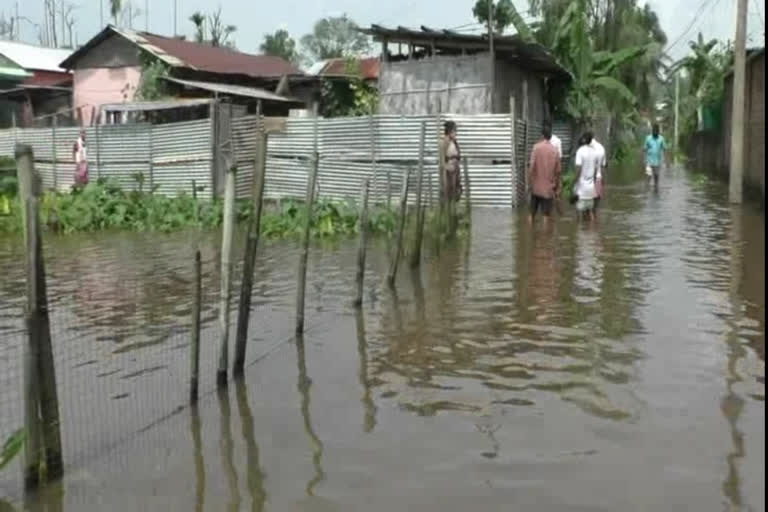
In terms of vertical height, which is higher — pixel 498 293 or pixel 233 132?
pixel 233 132

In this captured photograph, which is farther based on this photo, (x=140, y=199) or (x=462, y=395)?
(x=140, y=199)

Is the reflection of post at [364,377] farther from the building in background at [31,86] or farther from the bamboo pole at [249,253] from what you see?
the building in background at [31,86]

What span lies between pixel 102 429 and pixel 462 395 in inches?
85.1

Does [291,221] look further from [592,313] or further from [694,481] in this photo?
[694,481]

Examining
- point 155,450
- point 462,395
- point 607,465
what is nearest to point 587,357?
point 462,395

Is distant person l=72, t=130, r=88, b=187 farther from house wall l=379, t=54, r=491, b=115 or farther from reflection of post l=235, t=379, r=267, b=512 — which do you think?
reflection of post l=235, t=379, r=267, b=512

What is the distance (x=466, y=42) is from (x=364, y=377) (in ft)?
51.4

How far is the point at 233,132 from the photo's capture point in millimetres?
18141

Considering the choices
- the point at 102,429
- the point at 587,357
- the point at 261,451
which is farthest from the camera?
the point at 587,357

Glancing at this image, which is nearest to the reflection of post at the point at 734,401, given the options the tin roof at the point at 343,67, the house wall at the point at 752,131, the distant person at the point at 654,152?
the house wall at the point at 752,131

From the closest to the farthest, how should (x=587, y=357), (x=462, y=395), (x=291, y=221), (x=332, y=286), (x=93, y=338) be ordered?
(x=462, y=395)
(x=587, y=357)
(x=93, y=338)
(x=332, y=286)
(x=291, y=221)

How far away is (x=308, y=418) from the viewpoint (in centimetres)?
552

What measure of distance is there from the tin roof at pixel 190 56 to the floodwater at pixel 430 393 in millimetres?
18499

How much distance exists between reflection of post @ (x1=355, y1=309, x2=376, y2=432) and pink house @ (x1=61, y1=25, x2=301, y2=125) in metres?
21.8
